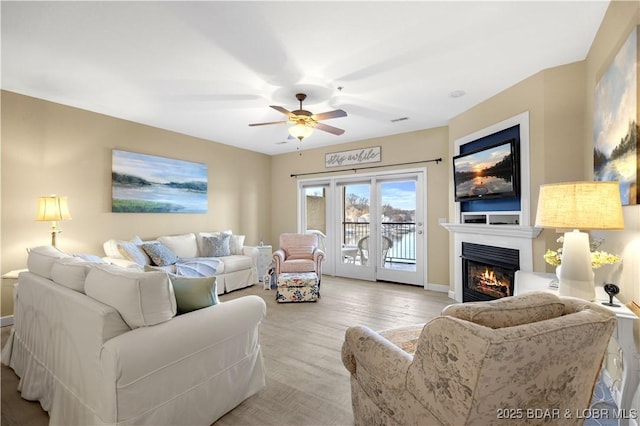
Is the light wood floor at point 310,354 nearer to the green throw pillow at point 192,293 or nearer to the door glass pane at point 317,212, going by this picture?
the green throw pillow at point 192,293

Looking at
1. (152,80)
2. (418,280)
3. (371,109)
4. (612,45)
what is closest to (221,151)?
(152,80)

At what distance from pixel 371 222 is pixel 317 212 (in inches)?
50.5

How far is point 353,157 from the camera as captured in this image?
5.73m

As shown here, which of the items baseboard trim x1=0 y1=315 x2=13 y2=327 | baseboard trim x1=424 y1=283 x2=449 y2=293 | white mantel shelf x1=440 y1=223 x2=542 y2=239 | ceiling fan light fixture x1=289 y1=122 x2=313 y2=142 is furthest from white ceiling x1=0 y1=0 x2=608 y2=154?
baseboard trim x1=424 y1=283 x2=449 y2=293

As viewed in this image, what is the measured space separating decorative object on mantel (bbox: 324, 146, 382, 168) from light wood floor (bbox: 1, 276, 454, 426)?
2409 millimetres

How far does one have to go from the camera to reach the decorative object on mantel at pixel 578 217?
161 cm

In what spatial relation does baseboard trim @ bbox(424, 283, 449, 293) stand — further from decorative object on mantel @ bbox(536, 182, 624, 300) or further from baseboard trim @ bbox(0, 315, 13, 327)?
baseboard trim @ bbox(0, 315, 13, 327)

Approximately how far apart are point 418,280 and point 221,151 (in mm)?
4453

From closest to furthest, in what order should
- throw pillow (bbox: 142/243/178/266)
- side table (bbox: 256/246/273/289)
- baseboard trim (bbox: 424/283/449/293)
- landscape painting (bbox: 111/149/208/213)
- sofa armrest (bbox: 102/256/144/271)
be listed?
sofa armrest (bbox: 102/256/144/271), throw pillow (bbox: 142/243/178/266), landscape painting (bbox: 111/149/208/213), baseboard trim (bbox: 424/283/449/293), side table (bbox: 256/246/273/289)

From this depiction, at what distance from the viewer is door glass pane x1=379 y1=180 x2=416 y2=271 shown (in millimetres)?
5191

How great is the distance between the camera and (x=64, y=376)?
1667mm

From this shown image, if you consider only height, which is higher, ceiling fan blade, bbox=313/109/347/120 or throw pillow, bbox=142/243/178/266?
ceiling fan blade, bbox=313/109/347/120

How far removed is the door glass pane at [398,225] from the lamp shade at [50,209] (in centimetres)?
468

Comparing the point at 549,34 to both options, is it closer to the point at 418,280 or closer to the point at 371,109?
the point at 371,109
